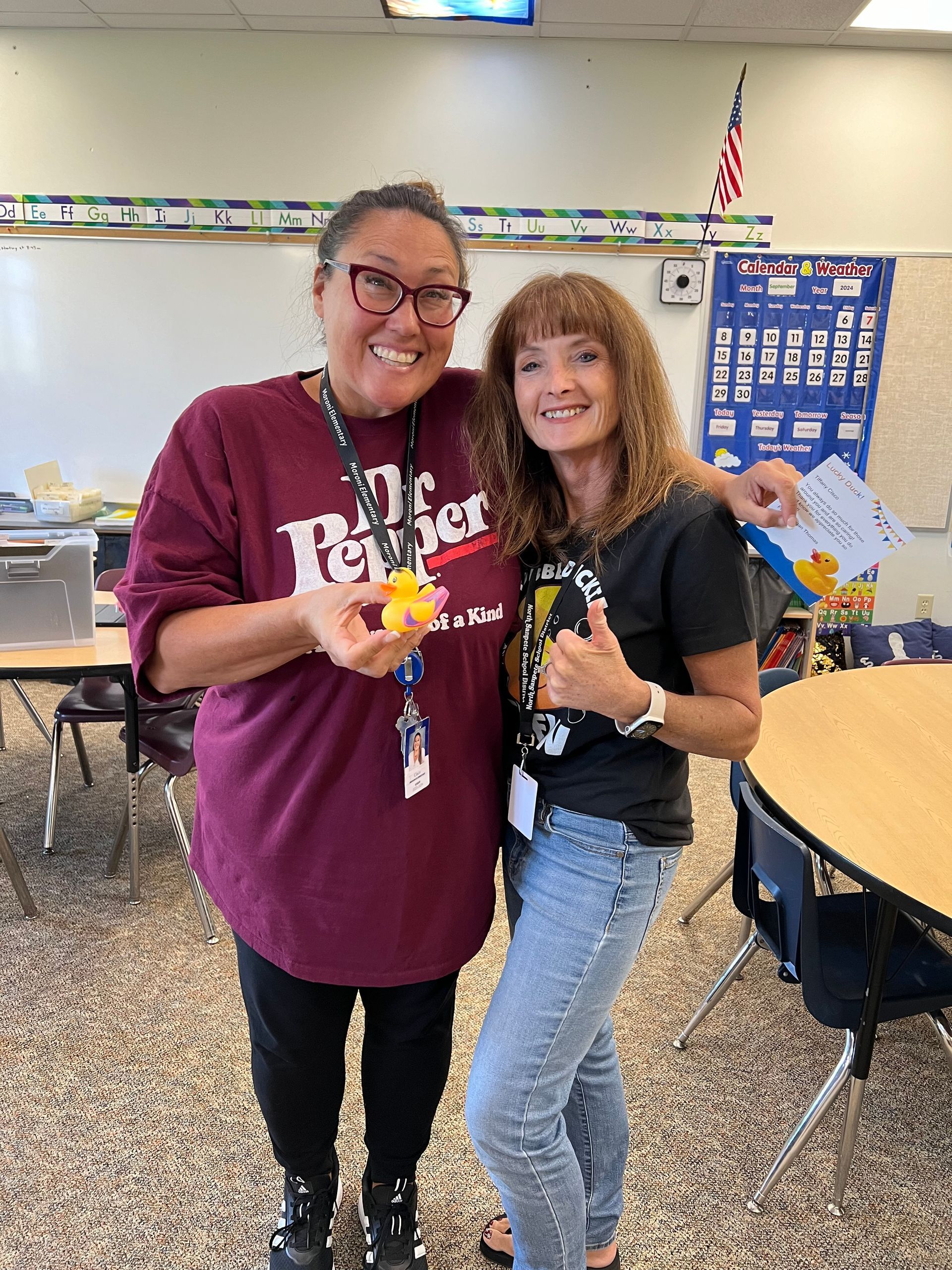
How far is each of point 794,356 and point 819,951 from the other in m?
3.96

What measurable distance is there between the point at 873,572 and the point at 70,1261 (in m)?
4.85

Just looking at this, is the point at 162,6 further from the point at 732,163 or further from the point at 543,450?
the point at 543,450

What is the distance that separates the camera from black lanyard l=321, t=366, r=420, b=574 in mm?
1155

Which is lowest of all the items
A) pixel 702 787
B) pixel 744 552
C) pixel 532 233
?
pixel 702 787

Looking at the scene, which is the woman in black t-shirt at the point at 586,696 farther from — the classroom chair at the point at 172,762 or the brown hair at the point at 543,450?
the classroom chair at the point at 172,762

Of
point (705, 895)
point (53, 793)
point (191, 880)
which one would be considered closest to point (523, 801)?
point (705, 895)

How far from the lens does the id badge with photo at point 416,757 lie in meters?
1.13

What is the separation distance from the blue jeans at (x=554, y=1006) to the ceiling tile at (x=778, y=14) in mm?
4385

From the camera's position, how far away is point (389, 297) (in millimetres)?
1157

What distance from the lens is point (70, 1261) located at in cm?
155

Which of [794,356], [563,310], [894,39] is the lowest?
[563,310]

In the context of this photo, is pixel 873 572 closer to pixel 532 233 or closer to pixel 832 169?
pixel 832 169

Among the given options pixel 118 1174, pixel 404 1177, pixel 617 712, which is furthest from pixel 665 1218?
pixel 617 712

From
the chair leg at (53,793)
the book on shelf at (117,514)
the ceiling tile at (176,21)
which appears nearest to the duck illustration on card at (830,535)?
the chair leg at (53,793)
